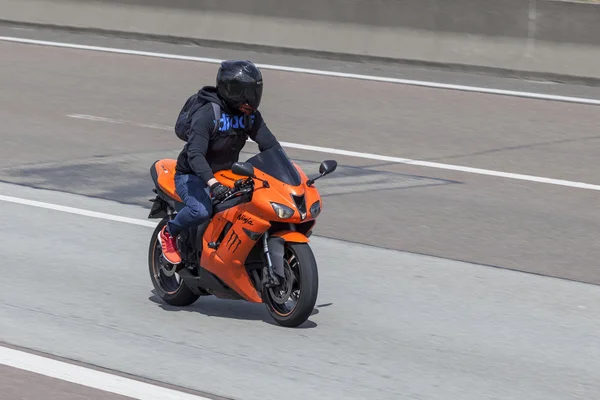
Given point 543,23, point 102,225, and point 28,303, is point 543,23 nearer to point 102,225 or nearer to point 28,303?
point 102,225

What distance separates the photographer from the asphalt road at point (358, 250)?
23.8 feet

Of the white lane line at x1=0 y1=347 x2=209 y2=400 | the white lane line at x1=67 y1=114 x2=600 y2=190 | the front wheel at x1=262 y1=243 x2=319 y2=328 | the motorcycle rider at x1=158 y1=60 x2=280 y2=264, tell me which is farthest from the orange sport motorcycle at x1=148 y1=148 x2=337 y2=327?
the white lane line at x1=67 y1=114 x2=600 y2=190

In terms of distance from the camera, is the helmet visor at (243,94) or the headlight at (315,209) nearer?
the headlight at (315,209)

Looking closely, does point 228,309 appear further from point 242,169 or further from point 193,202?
point 242,169

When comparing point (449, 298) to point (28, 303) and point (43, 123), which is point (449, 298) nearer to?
point (28, 303)

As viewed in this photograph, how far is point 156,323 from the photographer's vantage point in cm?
809

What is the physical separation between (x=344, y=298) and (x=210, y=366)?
187cm

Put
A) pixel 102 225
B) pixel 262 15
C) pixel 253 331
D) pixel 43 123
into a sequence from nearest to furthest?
pixel 253 331 → pixel 102 225 → pixel 43 123 → pixel 262 15

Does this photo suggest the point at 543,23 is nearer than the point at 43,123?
No

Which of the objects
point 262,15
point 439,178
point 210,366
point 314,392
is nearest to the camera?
point 314,392

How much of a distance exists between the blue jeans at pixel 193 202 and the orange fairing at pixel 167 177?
161 mm

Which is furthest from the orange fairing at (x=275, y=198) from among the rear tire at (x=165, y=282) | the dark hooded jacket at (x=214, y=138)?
the rear tire at (x=165, y=282)

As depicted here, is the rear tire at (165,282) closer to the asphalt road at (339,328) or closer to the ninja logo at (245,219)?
the asphalt road at (339,328)

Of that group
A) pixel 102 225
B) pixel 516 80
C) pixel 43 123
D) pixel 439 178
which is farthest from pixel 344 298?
pixel 516 80
